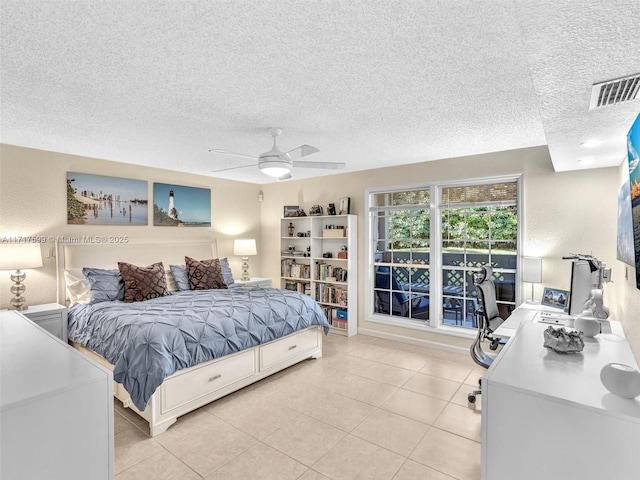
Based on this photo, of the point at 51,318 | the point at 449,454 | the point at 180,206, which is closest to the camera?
the point at 449,454

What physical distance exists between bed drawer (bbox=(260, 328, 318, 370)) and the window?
142 centimetres

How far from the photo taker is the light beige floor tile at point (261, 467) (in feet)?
6.98

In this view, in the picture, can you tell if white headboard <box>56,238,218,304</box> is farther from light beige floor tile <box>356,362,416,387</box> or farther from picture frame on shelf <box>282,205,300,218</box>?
light beige floor tile <box>356,362,416,387</box>

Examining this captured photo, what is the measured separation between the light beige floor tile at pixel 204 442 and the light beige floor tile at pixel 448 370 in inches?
84.4

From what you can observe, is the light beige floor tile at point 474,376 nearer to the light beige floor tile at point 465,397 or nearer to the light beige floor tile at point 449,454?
the light beige floor tile at point 465,397

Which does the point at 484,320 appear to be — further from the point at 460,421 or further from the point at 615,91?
the point at 615,91

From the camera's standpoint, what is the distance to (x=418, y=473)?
7.03ft

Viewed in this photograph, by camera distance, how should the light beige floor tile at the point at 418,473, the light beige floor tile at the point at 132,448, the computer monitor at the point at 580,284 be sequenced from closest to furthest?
the light beige floor tile at the point at 418,473 < the light beige floor tile at the point at 132,448 < the computer monitor at the point at 580,284

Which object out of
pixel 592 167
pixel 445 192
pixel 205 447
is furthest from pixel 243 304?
pixel 592 167

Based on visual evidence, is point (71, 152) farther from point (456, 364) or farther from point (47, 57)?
point (456, 364)

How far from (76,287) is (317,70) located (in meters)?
3.68

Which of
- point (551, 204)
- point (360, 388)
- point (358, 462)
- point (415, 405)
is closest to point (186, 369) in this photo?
point (358, 462)

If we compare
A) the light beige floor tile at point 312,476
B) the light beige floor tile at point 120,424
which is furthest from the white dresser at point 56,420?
the light beige floor tile at point 120,424

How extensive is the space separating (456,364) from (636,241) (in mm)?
2586
